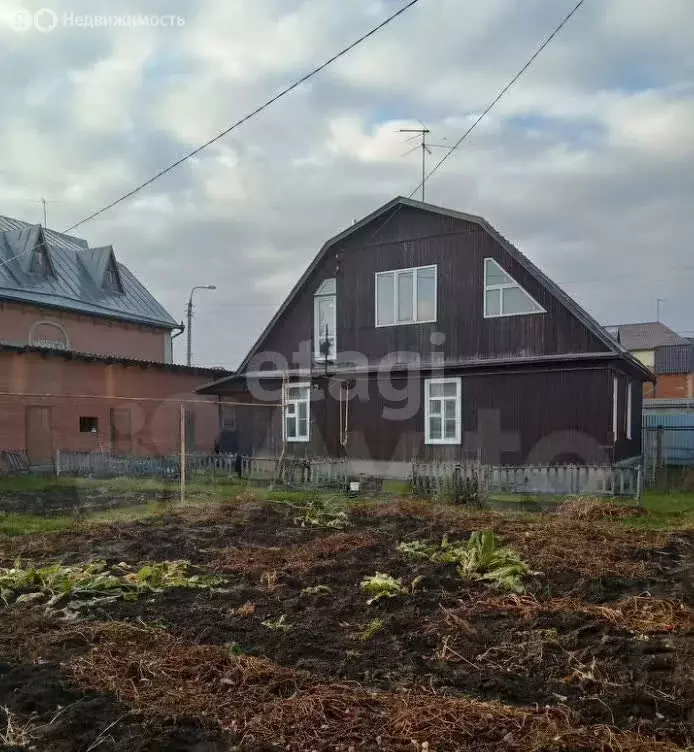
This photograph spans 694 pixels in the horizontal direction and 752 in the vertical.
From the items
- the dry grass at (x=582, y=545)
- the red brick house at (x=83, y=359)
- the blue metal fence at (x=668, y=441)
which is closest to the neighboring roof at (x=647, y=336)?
the blue metal fence at (x=668, y=441)

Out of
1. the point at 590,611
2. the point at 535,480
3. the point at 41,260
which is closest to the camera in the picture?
the point at 590,611

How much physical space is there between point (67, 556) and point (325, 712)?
Answer: 18.0 ft

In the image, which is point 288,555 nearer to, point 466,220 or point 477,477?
point 477,477

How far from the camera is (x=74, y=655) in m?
4.74

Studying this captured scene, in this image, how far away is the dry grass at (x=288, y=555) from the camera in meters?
7.49

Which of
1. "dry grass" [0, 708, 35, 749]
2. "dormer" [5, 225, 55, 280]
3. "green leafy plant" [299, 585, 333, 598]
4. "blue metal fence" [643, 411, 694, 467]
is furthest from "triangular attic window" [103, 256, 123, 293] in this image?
"dry grass" [0, 708, 35, 749]

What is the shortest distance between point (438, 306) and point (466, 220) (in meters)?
2.29

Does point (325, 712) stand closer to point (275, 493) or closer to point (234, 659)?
point (234, 659)

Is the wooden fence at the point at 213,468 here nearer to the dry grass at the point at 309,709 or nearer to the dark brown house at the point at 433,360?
the dark brown house at the point at 433,360

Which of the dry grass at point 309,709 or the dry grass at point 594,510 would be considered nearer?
the dry grass at point 309,709

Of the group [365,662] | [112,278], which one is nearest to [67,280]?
[112,278]

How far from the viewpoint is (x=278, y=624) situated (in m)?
5.43

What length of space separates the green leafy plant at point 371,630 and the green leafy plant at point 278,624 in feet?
1.99

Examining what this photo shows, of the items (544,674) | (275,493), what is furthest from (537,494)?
(544,674)
